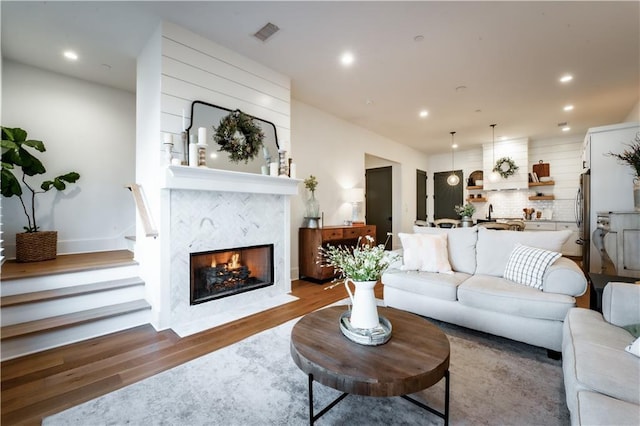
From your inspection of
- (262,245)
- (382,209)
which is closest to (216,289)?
(262,245)

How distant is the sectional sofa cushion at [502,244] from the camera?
8.95 feet

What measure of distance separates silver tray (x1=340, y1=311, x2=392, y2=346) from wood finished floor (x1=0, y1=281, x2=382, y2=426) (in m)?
1.36

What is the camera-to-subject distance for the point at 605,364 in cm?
131

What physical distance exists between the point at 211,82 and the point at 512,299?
12.1 ft

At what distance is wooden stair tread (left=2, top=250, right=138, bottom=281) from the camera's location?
272 centimetres

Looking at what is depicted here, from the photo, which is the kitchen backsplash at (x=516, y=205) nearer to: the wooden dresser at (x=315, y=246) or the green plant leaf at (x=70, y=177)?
the wooden dresser at (x=315, y=246)

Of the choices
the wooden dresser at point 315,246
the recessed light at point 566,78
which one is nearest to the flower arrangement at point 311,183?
the wooden dresser at point 315,246

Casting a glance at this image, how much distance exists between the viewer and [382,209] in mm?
7867

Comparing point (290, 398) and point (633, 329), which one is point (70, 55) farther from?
point (633, 329)

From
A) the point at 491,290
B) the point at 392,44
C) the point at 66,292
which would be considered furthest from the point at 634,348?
the point at 66,292

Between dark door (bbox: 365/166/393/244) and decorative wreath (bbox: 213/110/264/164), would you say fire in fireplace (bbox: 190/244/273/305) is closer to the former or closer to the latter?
decorative wreath (bbox: 213/110/264/164)

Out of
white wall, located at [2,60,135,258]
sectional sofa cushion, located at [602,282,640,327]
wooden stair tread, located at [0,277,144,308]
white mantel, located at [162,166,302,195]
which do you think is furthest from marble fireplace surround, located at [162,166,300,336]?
sectional sofa cushion, located at [602,282,640,327]

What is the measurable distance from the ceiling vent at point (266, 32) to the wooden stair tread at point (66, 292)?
300 centimetres

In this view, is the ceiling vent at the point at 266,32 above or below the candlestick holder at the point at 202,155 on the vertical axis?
above
